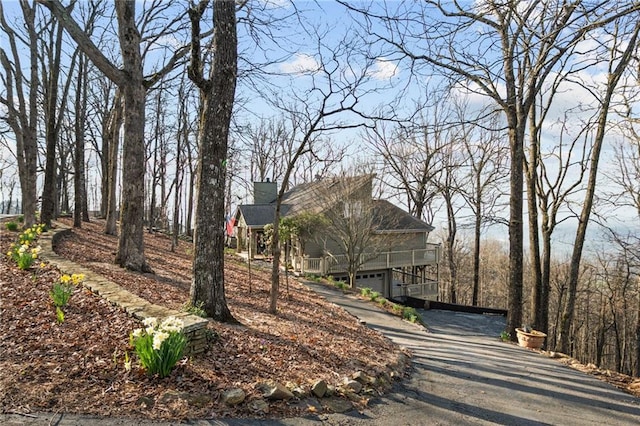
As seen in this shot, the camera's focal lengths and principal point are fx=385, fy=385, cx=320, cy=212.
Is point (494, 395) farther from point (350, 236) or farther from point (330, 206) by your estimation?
point (330, 206)

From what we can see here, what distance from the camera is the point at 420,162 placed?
23562 mm

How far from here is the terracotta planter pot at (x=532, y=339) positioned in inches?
349

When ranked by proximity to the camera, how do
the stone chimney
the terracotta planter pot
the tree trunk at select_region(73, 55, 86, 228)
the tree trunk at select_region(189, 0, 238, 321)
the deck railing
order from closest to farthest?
the tree trunk at select_region(189, 0, 238, 321) → the terracotta planter pot → the tree trunk at select_region(73, 55, 86, 228) → the deck railing → the stone chimney

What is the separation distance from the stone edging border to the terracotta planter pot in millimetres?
7800

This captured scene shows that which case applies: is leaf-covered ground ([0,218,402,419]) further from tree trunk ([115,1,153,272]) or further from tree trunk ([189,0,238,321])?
tree trunk ([115,1,153,272])

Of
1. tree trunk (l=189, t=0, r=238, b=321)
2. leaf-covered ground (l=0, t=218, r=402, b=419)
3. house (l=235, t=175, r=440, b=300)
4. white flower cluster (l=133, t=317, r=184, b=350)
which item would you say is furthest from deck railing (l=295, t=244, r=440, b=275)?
white flower cluster (l=133, t=317, r=184, b=350)

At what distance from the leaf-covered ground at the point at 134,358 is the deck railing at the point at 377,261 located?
1123cm

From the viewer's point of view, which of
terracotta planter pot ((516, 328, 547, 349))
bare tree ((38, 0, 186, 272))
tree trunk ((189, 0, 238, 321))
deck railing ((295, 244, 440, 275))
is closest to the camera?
tree trunk ((189, 0, 238, 321))

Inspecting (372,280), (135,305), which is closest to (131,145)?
(135,305)

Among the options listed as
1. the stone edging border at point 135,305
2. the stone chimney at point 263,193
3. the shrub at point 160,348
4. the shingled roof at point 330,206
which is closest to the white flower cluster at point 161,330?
the shrub at point 160,348

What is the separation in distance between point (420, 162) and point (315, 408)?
21.3 m

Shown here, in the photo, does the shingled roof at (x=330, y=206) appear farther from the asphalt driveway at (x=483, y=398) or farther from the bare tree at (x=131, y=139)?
the bare tree at (x=131, y=139)

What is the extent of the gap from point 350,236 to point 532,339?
Result: 8196mm

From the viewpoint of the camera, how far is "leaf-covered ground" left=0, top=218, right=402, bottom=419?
320 centimetres
